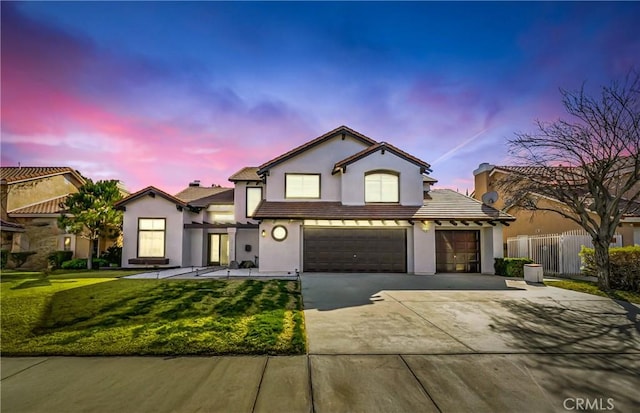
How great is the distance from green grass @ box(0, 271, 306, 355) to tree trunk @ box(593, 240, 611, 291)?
39.7 ft

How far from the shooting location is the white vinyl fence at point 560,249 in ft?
52.5

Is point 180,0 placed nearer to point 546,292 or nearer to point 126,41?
point 126,41

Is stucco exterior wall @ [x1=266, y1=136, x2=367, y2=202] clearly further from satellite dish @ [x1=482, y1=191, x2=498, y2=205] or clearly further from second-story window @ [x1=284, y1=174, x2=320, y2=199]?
satellite dish @ [x1=482, y1=191, x2=498, y2=205]

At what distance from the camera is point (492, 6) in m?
11.4

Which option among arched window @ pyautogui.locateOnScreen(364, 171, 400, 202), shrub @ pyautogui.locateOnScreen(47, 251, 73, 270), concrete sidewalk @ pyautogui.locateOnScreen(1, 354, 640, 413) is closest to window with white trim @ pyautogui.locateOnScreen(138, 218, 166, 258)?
shrub @ pyautogui.locateOnScreen(47, 251, 73, 270)

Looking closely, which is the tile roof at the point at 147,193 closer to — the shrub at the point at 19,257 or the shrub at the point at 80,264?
the shrub at the point at 80,264

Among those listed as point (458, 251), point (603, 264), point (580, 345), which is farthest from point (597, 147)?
point (580, 345)

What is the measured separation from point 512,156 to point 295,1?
1204cm

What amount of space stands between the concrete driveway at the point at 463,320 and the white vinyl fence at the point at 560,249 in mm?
5136

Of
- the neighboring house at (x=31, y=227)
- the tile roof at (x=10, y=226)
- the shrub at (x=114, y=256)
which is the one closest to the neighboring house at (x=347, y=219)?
the shrub at (x=114, y=256)

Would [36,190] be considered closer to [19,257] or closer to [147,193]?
[19,257]

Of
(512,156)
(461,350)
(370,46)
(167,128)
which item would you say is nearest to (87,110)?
(167,128)

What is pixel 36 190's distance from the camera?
81.3 ft

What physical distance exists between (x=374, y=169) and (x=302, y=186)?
4.36 meters
